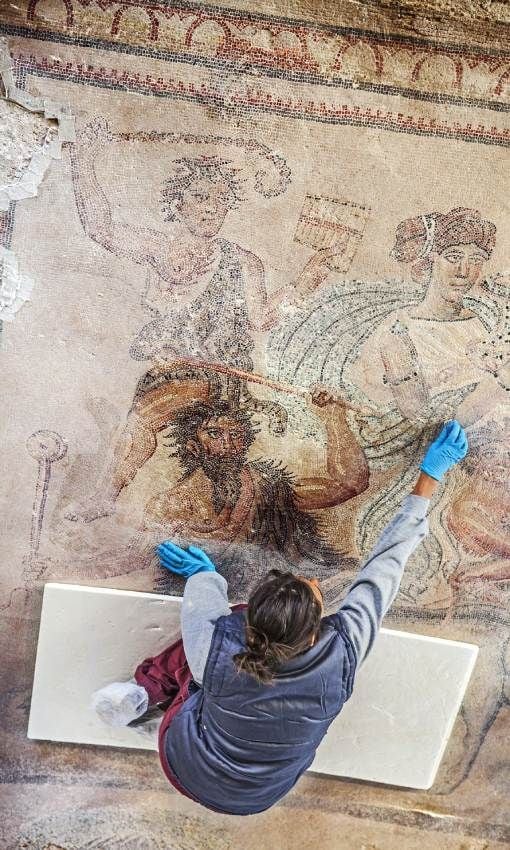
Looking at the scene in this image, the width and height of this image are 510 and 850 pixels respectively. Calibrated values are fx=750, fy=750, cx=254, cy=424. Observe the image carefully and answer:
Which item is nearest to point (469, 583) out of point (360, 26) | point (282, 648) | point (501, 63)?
point (282, 648)

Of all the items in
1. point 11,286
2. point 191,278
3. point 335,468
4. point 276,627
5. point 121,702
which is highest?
point 191,278

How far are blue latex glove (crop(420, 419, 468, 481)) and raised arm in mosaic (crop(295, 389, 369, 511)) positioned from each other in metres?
0.30

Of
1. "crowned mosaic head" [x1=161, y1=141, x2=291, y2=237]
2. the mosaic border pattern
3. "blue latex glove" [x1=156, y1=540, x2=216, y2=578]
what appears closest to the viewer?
the mosaic border pattern

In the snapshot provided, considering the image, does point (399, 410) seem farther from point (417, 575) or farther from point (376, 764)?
point (376, 764)

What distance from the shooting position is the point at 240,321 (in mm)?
3371

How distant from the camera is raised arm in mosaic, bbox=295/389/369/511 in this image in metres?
3.43

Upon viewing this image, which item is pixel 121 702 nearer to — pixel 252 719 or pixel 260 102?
pixel 252 719

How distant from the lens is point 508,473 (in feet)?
11.5

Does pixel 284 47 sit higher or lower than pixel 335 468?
higher

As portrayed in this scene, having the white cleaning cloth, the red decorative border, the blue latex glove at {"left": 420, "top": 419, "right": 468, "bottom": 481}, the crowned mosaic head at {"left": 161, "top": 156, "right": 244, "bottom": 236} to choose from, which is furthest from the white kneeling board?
the red decorative border

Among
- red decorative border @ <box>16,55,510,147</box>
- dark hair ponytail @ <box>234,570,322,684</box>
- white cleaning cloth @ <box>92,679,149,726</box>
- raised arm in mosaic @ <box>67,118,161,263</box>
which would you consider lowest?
white cleaning cloth @ <box>92,679,149,726</box>

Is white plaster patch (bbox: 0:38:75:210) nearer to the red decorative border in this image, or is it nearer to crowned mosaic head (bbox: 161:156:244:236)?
the red decorative border

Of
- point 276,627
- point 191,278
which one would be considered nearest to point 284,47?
point 191,278

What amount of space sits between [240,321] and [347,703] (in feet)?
6.05
